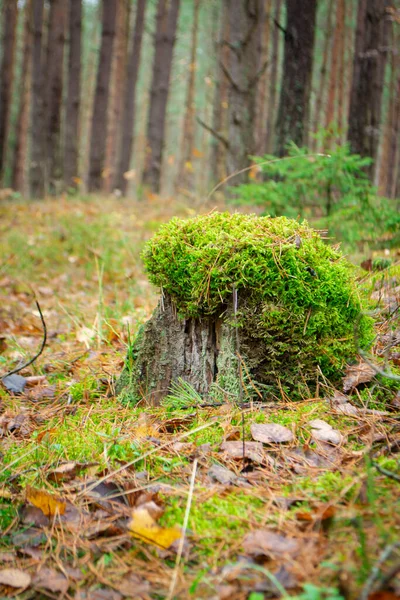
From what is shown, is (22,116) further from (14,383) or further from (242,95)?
(14,383)

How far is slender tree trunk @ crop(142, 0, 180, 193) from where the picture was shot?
13648 millimetres

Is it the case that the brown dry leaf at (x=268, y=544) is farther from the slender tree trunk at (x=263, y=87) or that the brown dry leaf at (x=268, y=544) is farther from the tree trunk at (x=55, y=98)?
the slender tree trunk at (x=263, y=87)

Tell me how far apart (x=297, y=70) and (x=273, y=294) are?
18.1ft

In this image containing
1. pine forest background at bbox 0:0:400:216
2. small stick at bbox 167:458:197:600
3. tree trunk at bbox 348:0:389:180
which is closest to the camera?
small stick at bbox 167:458:197:600

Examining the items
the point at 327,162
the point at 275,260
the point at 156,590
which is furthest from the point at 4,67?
the point at 156,590

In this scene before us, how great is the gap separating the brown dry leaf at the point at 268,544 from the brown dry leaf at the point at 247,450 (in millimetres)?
407

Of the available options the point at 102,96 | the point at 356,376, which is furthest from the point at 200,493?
the point at 102,96

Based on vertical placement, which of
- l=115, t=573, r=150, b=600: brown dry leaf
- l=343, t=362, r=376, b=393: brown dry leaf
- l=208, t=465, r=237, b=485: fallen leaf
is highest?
l=343, t=362, r=376, b=393: brown dry leaf

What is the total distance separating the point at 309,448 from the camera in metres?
1.96

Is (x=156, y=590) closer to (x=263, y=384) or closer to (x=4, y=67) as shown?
(x=263, y=384)

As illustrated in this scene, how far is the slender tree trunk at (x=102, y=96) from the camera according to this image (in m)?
13.2

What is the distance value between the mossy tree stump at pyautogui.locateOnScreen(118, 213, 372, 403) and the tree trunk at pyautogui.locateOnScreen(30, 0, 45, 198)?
1278cm

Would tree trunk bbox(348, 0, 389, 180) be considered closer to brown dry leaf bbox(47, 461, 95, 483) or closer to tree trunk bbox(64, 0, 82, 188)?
brown dry leaf bbox(47, 461, 95, 483)

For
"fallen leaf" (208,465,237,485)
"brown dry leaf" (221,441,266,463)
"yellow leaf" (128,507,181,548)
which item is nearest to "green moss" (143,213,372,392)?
"brown dry leaf" (221,441,266,463)
